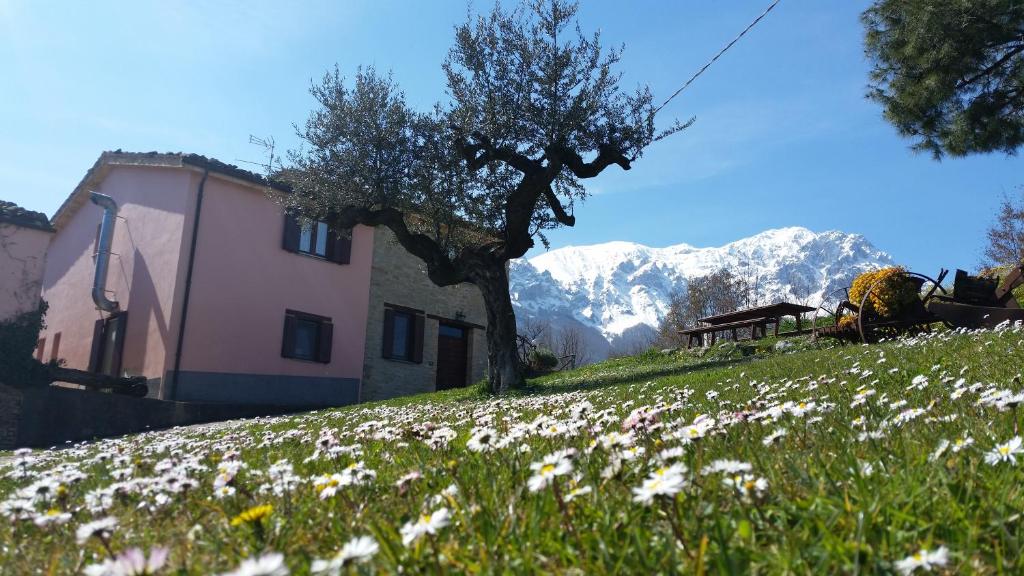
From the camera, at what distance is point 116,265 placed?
76.2ft

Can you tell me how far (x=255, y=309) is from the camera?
71.7 ft

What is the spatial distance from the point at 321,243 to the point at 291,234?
1.32 meters

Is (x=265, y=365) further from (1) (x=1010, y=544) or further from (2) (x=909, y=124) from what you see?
(1) (x=1010, y=544)

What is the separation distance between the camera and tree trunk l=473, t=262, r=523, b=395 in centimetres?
1636

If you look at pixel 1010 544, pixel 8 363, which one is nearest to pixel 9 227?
pixel 8 363

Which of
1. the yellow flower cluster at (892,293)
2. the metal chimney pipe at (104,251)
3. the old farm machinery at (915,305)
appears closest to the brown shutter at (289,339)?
the metal chimney pipe at (104,251)

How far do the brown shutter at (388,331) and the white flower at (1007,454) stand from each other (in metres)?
23.4

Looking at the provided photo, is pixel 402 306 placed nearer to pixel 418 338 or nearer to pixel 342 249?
pixel 418 338

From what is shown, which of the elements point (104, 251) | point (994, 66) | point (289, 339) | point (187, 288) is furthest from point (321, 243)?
point (994, 66)

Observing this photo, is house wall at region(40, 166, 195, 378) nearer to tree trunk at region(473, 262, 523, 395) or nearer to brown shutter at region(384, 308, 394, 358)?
brown shutter at region(384, 308, 394, 358)

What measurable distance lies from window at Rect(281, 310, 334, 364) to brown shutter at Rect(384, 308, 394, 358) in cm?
212

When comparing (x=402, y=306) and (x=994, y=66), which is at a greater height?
(x=994, y=66)

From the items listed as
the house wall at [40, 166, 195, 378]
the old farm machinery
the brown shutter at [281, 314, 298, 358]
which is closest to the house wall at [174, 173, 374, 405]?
the brown shutter at [281, 314, 298, 358]

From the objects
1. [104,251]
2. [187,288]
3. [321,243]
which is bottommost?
[187,288]
